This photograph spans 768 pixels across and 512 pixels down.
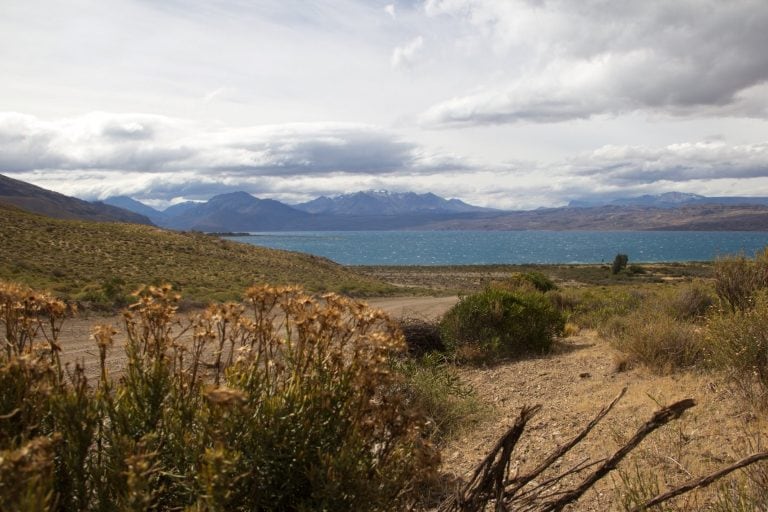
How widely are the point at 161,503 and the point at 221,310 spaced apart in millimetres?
1059

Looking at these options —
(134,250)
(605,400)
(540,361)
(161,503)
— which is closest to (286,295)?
(161,503)

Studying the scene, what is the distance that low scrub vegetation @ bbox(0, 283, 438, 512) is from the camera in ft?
9.21

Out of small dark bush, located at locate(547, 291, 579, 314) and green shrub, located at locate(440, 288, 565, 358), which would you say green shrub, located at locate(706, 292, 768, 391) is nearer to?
green shrub, located at locate(440, 288, 565, 358)

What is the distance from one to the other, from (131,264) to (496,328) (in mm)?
31150

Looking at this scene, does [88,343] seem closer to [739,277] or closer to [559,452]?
[559,452]

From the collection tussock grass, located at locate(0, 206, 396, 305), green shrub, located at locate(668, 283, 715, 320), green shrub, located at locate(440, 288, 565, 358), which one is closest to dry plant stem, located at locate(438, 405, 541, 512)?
green shrub, located at locate(440, 288, 565, 358)

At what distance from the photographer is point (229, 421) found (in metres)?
2.87

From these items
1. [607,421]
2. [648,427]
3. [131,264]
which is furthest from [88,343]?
[131,264]

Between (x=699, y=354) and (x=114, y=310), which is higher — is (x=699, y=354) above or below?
above

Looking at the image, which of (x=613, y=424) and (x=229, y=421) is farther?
(x=613, y=424)

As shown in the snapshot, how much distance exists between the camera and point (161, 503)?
3139 mm

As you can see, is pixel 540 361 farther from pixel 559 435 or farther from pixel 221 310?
pixel 221 310

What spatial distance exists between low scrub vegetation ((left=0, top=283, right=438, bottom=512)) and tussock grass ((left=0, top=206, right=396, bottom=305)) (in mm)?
20107

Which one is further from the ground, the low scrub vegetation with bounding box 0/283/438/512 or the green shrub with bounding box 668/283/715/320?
the low scrub vegetation with bounding box 0/283/438/512
